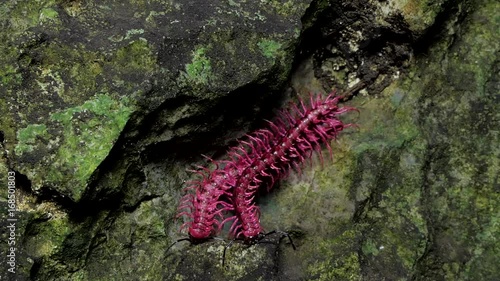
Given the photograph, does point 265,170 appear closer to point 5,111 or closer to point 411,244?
point 411,244

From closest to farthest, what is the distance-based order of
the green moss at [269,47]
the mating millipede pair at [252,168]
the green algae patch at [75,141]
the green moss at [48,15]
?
the green algae patch at [75,141] → the green moss at [48,15] → the green moss at [269,47] → the mating millipede pair at [252,168]

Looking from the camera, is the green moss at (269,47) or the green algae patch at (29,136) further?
the green moss at (269,47)

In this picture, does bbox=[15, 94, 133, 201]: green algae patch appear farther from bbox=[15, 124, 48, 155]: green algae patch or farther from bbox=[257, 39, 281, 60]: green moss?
bbox=[257, 39, 281, 60]: green moss

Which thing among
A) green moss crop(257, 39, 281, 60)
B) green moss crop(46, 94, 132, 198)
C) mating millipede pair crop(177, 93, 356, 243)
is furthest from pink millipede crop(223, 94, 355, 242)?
green moss crop(46, 94, 132, 198)

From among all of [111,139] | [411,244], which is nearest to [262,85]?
[111,139]

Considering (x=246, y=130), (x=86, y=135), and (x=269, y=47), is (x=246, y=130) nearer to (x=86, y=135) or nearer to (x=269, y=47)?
(x=269, y=47)

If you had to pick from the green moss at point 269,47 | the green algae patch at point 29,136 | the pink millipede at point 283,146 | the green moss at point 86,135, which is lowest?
the pink millipede at point 283,146

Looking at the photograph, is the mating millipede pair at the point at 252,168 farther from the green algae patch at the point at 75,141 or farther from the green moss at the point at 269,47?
the green algae patch at the point at 75,141

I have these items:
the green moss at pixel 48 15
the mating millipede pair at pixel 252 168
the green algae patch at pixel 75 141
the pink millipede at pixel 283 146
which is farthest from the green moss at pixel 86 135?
the pink millipede at pixel 283 146
